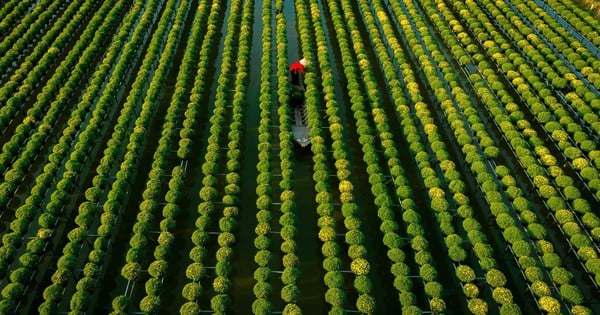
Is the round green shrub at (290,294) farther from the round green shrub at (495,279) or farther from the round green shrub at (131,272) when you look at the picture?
the round green shrub at (495,279)

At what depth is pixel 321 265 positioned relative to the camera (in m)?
33.3

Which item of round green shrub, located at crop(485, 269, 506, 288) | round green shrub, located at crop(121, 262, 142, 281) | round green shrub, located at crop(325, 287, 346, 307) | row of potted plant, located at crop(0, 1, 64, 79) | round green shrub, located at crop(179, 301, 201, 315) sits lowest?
round green shrub, located at crop(179, 301, 201, 315)

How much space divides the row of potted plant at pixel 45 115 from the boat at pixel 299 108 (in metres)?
21.4

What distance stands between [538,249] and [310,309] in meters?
16.6

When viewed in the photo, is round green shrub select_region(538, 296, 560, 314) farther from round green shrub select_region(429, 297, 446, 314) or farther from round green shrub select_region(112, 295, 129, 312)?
round green shrub select_region(112, 295, 129, 312)

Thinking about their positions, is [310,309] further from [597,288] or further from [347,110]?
[347,110]

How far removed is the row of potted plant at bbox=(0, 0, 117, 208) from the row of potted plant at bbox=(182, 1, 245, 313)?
13.9 meters

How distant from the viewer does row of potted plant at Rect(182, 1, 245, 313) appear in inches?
1166

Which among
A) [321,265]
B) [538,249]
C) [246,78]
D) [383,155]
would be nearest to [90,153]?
[246,78]

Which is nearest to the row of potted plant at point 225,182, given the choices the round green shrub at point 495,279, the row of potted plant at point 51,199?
the row of potted plant at point 51,199

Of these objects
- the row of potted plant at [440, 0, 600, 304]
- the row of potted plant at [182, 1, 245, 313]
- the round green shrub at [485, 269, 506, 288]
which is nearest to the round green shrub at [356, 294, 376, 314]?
the round green shrub at [485, 269, 506, 288]

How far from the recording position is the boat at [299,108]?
139 ft

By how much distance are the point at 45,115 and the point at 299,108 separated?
26300 millimetres

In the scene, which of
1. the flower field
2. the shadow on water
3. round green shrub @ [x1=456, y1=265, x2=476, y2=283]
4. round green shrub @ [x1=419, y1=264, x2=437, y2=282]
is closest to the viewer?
round green shrub @ [x1=456, y1=265, x2=476, y2=283]
